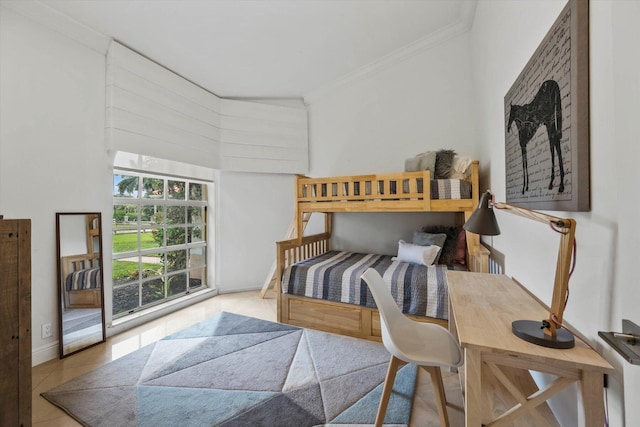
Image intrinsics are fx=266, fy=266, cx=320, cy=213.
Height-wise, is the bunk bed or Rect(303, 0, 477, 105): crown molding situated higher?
Rect(303, 0, 477, 105): crown molding

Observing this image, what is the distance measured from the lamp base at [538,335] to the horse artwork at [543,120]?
1.64 feet

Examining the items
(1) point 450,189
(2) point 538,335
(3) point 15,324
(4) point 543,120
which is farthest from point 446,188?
(3) point 15,324

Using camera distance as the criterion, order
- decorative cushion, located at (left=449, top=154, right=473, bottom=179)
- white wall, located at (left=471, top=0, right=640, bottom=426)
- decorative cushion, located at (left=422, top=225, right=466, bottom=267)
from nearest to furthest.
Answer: white wall, located at (left=471, top=0, right=640, bottom=426), decorative cushion, located at (left=449, top=154, right=473, bottom=179), decorative cushion, located at (left=422, top=225, right=466, bottom=267)

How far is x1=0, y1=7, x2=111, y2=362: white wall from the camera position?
6.24 ft

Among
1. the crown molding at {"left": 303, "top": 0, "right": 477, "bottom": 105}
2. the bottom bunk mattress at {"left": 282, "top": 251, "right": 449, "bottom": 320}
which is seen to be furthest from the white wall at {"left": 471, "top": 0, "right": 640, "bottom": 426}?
the crown molding at {"left": 303, "top": 0, "right": 477, "bottom": 105}

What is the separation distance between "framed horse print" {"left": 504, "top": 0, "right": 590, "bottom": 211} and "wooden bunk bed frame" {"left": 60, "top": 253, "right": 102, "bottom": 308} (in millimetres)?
3243

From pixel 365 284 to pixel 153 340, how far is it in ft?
6.56

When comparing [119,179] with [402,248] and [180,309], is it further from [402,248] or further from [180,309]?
[402,248]

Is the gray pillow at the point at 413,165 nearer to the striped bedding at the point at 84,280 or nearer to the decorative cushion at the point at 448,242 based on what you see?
the decorative cushion at the point at 448,242

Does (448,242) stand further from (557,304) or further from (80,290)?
(80,290)

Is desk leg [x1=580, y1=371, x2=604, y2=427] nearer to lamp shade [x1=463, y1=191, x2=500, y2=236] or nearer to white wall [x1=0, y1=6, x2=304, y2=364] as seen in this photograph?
lamp shade [x1=463, y1=191, x2=500, y2=236]

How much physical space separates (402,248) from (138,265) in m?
2.94

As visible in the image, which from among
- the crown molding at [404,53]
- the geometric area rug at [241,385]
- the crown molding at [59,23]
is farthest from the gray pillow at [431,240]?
the crown molding at [59,23]

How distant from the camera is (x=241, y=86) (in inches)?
137
